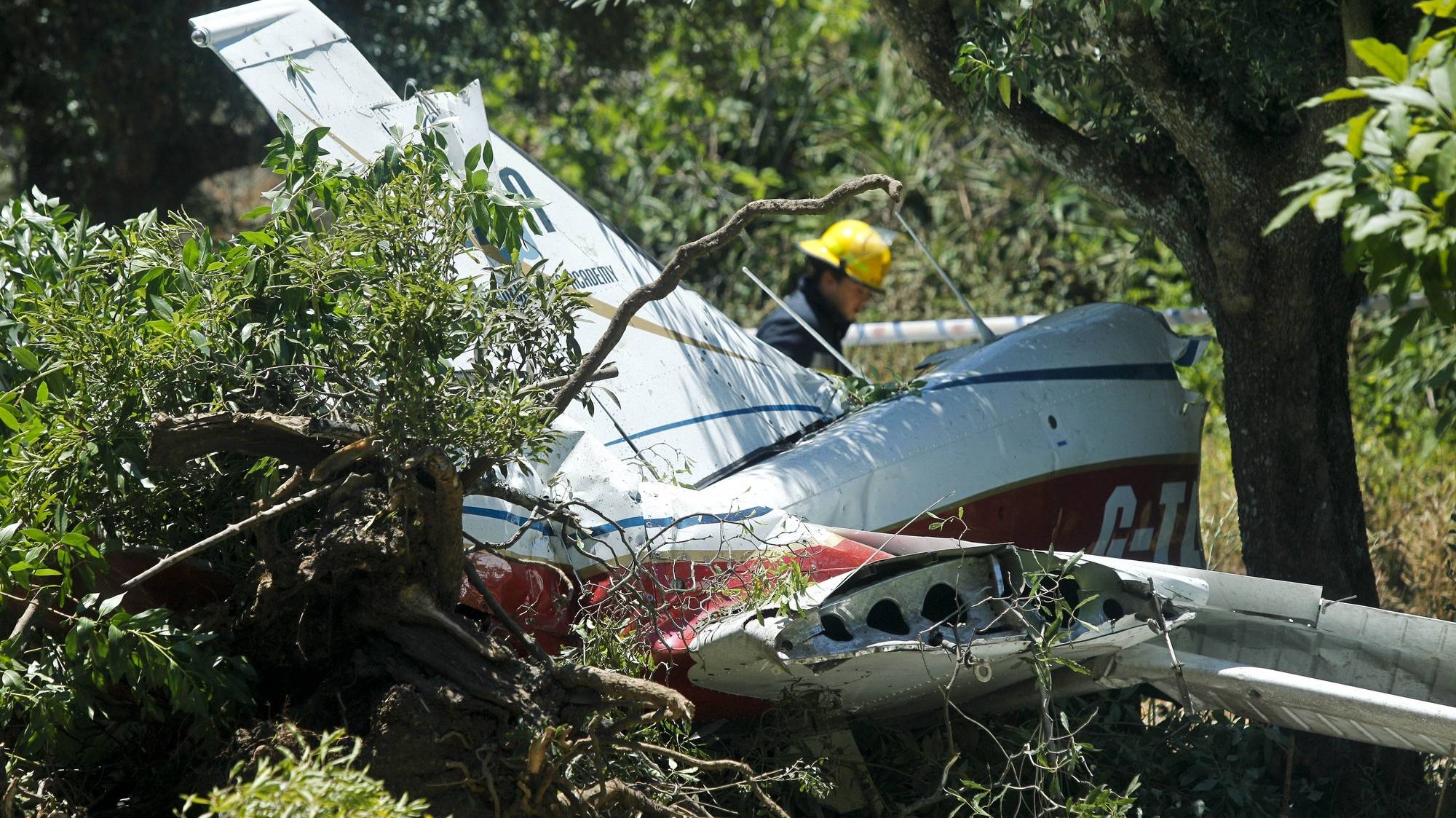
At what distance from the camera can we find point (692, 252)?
333 cm

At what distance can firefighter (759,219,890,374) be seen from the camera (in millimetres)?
6938

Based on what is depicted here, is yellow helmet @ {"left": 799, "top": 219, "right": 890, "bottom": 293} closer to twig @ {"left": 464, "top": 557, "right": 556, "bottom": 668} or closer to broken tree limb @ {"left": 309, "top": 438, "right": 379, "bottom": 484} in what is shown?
twig @ {"left": 464, "top": 557, "right": 556, "bottom": 668}

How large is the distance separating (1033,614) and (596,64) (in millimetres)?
7594

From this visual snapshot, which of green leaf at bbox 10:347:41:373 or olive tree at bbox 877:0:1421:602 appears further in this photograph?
olive tree at bbox 877:0:1421:602

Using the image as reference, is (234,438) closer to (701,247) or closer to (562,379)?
(562,379)

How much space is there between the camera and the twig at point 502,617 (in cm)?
310

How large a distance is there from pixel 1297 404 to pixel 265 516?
347cm

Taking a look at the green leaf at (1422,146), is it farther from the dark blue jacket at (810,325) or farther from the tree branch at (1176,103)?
the dark blue jacket at (810,325)

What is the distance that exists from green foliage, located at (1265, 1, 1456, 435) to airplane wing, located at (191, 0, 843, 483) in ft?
7.22

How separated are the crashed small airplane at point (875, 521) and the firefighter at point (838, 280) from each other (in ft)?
6.38

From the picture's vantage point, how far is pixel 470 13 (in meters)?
8.80

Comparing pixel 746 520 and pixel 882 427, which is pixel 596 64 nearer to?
pixel 882 427

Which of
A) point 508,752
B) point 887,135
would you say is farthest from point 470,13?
point 508,752

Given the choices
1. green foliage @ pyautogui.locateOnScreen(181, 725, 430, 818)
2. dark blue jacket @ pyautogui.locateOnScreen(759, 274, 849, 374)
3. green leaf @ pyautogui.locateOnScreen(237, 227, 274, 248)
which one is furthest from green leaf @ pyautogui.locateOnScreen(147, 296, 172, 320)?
dark blue jacket @ pyautogui.locateOnScreen(759, 274, 849, 374)
